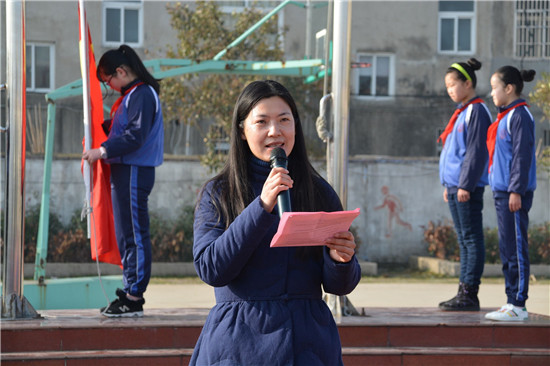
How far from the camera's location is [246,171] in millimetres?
2770

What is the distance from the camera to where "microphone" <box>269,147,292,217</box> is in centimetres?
241

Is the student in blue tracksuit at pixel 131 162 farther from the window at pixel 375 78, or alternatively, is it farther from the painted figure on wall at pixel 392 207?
the window at pixel 375 78

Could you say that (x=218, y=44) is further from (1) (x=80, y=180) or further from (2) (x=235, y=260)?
(2) (x=235, y=260)

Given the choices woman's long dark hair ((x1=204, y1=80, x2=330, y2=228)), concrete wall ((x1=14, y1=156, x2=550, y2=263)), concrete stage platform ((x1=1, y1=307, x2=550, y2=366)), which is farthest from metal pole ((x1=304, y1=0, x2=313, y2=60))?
woman's long dark hair ((x1=204, y1=80, x2=330, y2=228))

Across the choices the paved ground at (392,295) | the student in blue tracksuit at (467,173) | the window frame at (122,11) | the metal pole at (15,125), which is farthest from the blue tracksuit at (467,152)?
the window frame at (122,11)

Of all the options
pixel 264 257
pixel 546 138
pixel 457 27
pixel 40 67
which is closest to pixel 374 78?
pixel 457 27

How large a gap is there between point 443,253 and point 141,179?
991 centimetres

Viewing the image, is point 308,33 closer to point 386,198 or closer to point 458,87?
point 386,198

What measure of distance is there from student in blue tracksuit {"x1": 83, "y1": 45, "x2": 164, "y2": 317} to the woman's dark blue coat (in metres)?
3.06

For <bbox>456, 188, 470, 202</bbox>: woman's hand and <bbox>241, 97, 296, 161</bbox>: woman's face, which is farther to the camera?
<bbox>456, 188, 470, 202</bbox>: woman's hand

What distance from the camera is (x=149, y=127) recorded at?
19.0ft

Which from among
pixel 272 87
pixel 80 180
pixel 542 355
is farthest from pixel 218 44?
pixel 272 87

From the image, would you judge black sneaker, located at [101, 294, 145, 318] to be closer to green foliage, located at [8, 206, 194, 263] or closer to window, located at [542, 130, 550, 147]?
green foliage, located at [8, 206, 194, 263]

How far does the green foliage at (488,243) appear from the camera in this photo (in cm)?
1436
